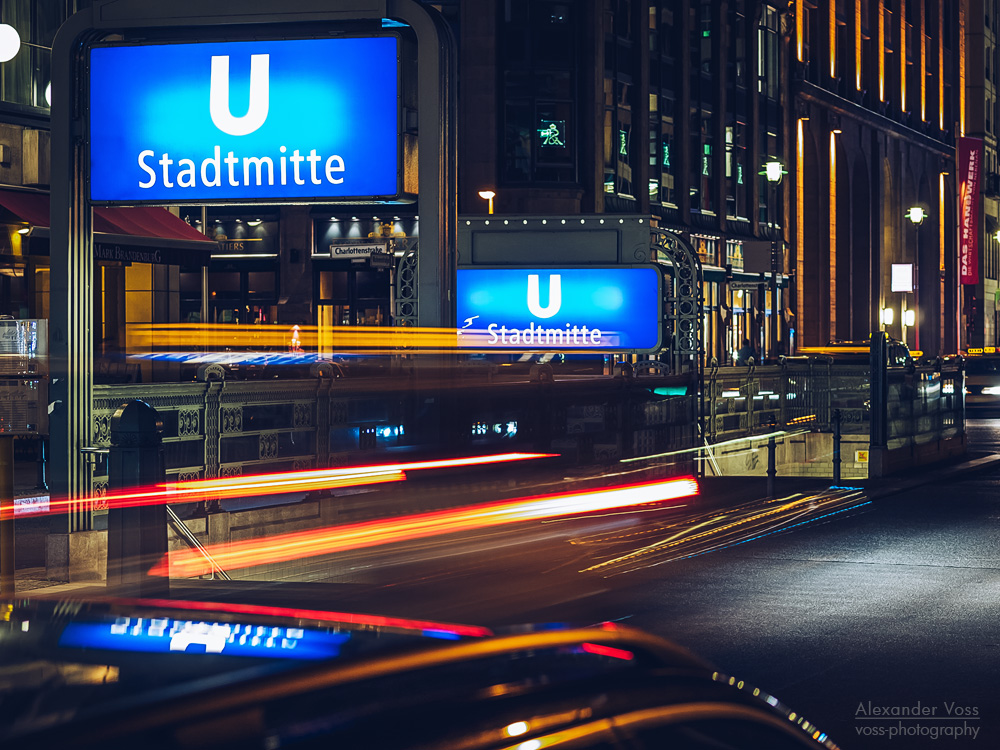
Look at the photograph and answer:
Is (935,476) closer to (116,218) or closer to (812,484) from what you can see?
(812,484)

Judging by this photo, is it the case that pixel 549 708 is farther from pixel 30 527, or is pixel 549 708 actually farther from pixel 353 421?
pixel 30 527

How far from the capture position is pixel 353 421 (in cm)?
1284

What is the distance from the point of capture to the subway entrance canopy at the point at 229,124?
9828 mm

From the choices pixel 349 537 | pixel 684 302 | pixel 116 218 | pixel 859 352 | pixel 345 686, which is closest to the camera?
pixel 345 686

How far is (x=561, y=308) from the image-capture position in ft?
66.9

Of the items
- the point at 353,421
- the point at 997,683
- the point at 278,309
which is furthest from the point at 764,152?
the point at 997,683

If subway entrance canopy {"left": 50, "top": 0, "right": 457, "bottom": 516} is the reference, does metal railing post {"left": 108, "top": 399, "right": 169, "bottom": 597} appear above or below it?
below

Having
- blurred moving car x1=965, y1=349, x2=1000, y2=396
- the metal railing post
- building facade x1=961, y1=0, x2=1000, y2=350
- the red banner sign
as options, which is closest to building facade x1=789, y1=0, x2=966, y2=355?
the red banner sign

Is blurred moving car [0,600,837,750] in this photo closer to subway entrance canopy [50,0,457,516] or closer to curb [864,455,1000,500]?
subway entrance canopy [50,0,457,516]

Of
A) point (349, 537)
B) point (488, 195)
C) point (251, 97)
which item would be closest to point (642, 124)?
point (488, 195)

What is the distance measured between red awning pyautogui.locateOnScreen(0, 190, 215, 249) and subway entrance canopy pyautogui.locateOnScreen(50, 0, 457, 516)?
12303 mm

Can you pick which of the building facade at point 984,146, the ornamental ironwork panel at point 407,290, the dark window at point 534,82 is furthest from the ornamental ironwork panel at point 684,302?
the building facade at point 984,146

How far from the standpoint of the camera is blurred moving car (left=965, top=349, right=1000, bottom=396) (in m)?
38.6

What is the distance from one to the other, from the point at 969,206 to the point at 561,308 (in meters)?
71.7
